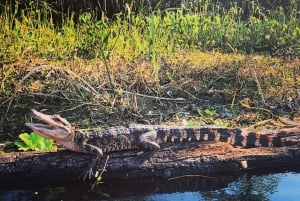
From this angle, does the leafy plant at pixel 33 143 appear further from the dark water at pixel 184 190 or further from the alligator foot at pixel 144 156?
the alligator foot at pixel 144 156

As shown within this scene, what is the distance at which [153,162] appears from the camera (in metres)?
4.08

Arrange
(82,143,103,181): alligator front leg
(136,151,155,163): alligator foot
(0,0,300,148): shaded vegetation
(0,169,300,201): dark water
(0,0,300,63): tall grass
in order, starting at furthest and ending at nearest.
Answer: (0,0,300,63): tall grass → (0,0,300,148): shaded vegetation → (136,151,155,163): alligator foot → (82,143,103,181): alligator front leg → (0,169,300,201): dark water

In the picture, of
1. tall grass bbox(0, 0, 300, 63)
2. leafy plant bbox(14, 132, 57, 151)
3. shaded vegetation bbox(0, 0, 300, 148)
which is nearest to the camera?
leafy plant bbox(14, 132, 57, 151)

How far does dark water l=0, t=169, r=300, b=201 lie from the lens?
12.7 feet

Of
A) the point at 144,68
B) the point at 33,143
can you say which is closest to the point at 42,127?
the point at 33,143

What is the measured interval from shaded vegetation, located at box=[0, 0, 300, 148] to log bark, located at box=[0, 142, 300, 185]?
2.82 ft

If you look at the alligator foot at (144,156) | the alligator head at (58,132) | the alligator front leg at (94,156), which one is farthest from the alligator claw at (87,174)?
the alligator foot at (144,156)

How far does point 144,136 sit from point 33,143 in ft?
3.01

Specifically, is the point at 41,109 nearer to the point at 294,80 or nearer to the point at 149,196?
the point at 149,196

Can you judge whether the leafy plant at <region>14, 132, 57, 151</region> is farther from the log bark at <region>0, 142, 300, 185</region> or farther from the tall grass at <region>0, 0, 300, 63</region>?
the tall grass at <region>0, 0, 300, 63</region>

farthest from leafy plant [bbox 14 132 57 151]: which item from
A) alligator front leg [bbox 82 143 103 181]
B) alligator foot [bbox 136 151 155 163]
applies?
alligator foot [bbox 136 151 155 163]

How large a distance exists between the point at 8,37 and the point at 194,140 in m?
3.00

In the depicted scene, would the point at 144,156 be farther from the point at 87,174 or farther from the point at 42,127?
the point at 42,127

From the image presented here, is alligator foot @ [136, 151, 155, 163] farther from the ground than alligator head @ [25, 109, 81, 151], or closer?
closer
